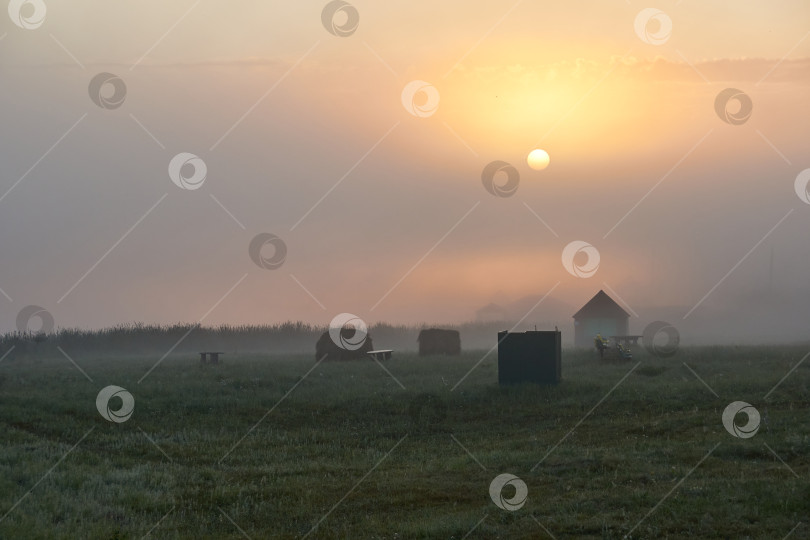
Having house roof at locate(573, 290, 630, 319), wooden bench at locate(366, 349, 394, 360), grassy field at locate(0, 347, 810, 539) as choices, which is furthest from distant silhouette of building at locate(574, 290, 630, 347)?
grassy field at locate(0, 347, 810, 539)

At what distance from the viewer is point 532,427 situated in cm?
2609

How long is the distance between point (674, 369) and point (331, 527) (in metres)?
25.0

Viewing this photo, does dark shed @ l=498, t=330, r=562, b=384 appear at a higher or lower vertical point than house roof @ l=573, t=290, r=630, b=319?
lower

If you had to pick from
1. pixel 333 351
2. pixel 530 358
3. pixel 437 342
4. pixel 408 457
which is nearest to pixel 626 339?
pixel 437 342

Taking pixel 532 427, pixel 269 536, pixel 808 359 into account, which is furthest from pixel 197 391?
pixel 808 359

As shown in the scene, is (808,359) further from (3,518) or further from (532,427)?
(3,518)

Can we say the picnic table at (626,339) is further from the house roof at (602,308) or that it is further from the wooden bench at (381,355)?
the wooden bench at (381,355)

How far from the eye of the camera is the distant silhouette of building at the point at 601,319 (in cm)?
6306

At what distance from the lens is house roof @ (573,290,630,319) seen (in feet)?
208

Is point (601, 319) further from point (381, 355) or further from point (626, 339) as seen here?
point (381, 355)

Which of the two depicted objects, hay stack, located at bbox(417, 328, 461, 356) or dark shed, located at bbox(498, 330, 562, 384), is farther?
hay stack, located at bbox(417, 328, 461, 356)

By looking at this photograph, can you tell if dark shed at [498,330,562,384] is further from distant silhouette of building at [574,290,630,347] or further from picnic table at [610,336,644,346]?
distant silhouette of building at [574,290,630,347]

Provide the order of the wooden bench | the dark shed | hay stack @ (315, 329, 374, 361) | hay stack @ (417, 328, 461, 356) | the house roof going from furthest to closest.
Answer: the house roof < hay stack @ (417, 328, 461, 356) < hay stack @ (315, 329, 374, 361) < the wooden bench < the dark shed

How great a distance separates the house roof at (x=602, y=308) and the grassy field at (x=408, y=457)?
25430 mm
